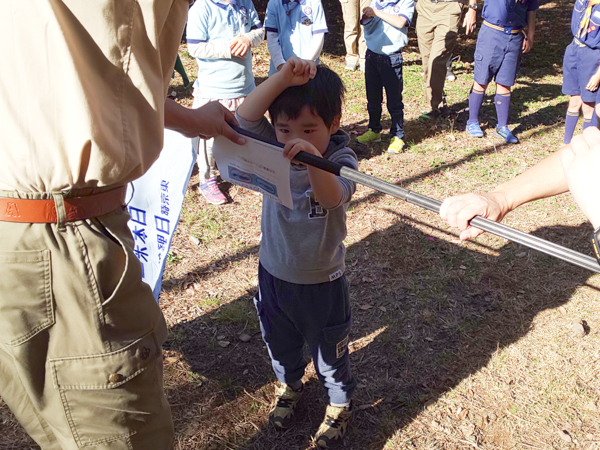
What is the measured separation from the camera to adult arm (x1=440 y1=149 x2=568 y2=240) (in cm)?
165

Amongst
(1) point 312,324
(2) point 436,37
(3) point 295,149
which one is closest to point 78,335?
(3) point 295,149

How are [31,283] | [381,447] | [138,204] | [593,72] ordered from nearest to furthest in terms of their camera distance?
1. [31,283]
2. [381,447]
3. [138,204]
4. [593,72]

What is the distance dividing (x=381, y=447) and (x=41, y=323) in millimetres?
1868

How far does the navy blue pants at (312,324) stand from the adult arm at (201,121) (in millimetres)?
685

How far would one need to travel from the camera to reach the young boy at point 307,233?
6.57 ft

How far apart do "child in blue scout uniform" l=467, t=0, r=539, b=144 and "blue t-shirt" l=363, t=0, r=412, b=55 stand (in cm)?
96

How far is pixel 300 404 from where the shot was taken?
2.84 metres

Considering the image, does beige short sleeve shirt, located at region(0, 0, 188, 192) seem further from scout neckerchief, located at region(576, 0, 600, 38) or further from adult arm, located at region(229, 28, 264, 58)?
scout neckerchief, located at region(576, 0, 600, 38)

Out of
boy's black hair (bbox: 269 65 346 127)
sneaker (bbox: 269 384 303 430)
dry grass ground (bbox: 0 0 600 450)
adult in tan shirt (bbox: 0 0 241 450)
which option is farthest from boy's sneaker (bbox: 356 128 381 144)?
adult in tan shirt (bbox: 0 0 241 450)

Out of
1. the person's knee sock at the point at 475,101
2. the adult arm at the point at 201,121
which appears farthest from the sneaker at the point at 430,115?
the adult arm at the point at 201,121

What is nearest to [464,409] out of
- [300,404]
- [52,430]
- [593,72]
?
[300,404]

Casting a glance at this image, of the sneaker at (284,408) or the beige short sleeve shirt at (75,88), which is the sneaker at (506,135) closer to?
the sneaker at (284,408)

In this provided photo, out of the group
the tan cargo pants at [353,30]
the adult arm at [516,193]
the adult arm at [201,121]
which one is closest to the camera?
the adult arm at [516,193]

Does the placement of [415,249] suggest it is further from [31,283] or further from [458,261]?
[31,283]
